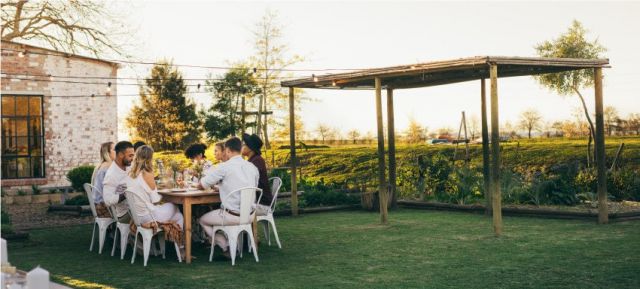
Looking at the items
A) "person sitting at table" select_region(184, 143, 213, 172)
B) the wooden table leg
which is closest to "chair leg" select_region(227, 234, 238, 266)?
the wooden table leg

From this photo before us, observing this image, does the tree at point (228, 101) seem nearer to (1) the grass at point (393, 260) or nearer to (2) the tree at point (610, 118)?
(2) the tree at point (610, 118)

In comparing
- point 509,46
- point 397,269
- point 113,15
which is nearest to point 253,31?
point 113,15

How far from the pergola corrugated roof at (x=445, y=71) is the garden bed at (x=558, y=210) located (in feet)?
7.25

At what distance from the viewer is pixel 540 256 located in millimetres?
7383

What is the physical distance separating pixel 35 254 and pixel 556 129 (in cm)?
1893

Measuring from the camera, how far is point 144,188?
7.31 metres

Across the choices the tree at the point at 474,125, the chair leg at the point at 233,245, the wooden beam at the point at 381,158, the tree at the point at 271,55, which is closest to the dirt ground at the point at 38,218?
the wooden beam at the point at 381,158

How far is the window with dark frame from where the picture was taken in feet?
58.5

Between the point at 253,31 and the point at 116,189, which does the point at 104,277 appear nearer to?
the point at 116,189

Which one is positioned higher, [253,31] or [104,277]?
[253,31]

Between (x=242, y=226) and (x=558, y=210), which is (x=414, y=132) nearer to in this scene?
(x=558, y=210)

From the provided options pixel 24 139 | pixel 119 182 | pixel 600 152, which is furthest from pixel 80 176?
pixel 600 152

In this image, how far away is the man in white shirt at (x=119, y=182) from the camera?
7.83 meters

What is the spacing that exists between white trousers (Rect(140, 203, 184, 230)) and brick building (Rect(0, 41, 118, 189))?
35.7ft
